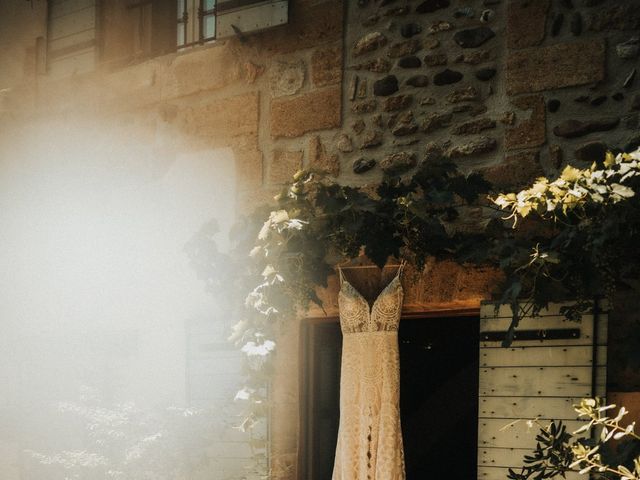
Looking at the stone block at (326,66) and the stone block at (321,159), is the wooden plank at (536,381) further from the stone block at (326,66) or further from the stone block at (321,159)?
the stone block at (326,66)

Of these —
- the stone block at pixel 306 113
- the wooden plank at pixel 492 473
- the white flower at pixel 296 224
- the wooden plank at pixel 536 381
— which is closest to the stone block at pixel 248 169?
the stone block at pixel 306 113

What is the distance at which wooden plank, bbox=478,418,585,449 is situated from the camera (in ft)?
12.9

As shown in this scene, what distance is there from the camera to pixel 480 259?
12.8ft

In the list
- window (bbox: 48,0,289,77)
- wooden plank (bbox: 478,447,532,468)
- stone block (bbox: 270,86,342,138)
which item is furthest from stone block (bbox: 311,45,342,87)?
wooden plank (bbox: 478,447,532,468)

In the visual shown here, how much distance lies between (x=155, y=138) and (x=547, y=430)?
2721 mm

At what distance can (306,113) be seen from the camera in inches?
194

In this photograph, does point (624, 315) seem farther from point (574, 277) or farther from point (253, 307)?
point (253, 307)

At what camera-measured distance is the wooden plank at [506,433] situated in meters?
3.94

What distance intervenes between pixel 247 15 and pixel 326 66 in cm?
55

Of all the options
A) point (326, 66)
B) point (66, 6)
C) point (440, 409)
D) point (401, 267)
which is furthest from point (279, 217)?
point (66, 6)

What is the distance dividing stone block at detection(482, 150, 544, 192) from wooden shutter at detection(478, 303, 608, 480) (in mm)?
556

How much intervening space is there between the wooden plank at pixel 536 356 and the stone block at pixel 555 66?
114 centimetres

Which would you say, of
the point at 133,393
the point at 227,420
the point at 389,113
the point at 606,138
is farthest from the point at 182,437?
the point at 606,138

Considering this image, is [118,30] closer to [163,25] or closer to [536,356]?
[163,25]
